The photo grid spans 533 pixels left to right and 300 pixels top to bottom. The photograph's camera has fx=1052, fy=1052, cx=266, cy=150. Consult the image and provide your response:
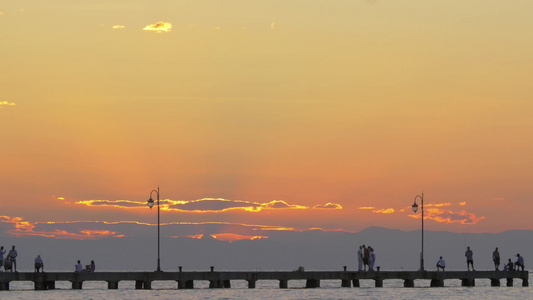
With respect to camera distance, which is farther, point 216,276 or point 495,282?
point 495,282

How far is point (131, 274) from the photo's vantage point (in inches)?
2717

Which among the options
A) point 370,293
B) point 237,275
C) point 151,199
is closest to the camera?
point 151,199

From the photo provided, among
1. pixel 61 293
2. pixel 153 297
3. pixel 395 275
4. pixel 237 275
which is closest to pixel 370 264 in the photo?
pixel 395 275

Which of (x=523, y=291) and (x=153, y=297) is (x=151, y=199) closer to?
(x=153, y=297)

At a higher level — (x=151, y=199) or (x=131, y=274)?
(x=151, y=199)

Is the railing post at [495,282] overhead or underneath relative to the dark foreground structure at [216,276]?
underneath

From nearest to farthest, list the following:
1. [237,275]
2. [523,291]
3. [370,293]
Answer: [237,275]
[370,293]
[523,291]

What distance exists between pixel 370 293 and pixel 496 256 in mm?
9499

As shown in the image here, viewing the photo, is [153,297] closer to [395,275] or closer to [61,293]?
[61,293]

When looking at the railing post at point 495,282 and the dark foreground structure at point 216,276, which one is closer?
the dark foreground structure at point 216,276

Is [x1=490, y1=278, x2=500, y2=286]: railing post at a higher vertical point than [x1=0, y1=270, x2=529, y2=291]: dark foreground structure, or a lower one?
lower

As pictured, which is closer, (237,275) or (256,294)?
(237,275)

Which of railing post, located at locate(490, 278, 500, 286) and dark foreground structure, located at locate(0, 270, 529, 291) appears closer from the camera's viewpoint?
dark foreground structure, located at locate(0, 270, 529, 291)

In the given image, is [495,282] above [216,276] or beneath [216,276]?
beneath
